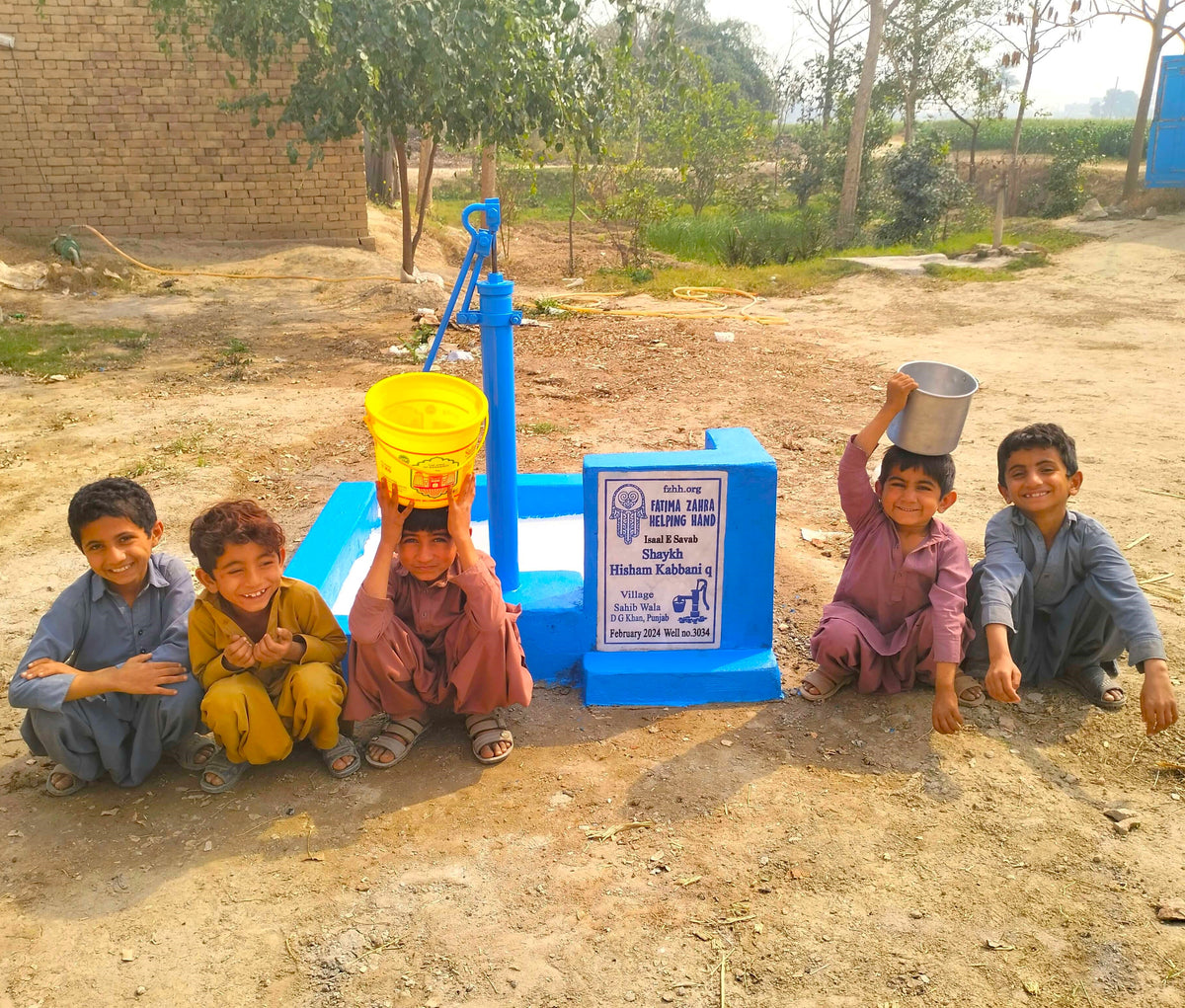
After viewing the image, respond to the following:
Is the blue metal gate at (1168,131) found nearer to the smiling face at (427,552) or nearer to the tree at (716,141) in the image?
the tree at (716,141)

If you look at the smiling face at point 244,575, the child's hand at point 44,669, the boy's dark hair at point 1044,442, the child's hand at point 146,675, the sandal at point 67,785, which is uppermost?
the boy's dark hair at point 1044,442

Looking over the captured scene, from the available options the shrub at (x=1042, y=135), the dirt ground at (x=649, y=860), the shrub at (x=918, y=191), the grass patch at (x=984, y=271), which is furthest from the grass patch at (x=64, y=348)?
the shrub at (x=1042, y=135)

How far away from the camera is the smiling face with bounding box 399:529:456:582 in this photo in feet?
8.56

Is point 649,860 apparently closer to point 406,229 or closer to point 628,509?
point 628,509

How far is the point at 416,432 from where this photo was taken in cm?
237

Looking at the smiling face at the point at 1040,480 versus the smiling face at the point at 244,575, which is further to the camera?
the smiling face at the point at 1040,480

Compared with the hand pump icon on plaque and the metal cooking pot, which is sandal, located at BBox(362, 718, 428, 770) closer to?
the hand pump icon on plaque

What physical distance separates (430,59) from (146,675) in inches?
236

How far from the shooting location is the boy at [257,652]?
98.3 inches

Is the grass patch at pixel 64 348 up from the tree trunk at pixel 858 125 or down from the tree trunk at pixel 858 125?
down

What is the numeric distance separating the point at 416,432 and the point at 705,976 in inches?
54.1

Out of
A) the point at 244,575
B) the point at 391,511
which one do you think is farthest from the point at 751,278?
the point at 244,575

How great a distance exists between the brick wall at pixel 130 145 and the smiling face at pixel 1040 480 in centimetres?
1043

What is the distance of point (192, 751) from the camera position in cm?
271
